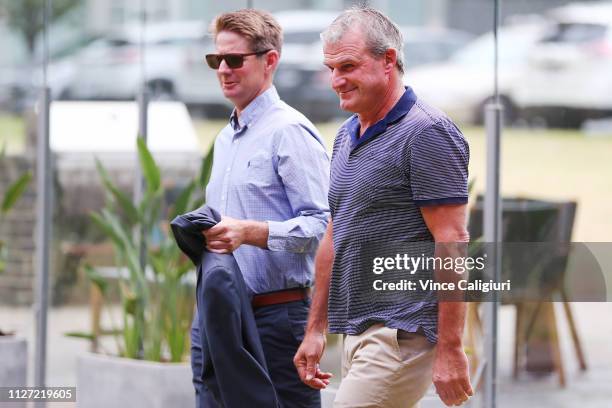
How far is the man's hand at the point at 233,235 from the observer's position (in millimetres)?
3316

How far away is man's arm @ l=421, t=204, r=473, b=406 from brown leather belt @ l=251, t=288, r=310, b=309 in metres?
0.70

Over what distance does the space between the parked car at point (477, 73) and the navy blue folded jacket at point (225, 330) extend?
266 cm

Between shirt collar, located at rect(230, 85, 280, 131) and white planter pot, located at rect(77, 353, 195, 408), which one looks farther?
white planter pot, located at rect(77, 353, 195, 408)

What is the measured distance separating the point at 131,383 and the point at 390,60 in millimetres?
2251

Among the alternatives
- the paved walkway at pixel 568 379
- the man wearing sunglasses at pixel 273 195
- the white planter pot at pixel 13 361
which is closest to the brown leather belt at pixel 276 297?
the man wearing sunglasses at pixel 273 195

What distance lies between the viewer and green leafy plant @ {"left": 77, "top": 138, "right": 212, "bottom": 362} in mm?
4938

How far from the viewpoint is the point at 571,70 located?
6113 millimetres

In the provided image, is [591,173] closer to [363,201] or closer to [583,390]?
[583,390]

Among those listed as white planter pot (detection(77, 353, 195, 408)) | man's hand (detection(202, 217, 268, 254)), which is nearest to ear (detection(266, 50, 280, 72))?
man's hand (detection(202, 217, 268, 254))

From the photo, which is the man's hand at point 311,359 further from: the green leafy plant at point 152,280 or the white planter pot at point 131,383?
the green leafy plant at point 152,280

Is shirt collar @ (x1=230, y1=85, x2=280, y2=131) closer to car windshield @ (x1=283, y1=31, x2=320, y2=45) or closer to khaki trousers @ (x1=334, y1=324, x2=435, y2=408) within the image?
khaki trousers @ (x1=334, y1=324, x2=435, y2=408)

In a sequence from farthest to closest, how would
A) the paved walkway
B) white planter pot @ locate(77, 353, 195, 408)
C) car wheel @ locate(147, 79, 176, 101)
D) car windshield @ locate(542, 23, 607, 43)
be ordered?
car wheel @ locate(147, 79, 176, 101) < car windshield @ locate(542, 23, 607, 43) < the paved walkway < white planter pot @ locate(77, 353, 195, 408)

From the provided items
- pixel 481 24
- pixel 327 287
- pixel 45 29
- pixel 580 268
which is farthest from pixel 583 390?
pixel 45 29

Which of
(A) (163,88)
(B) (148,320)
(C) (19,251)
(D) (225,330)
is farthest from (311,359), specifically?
→ (C) (19,251)
